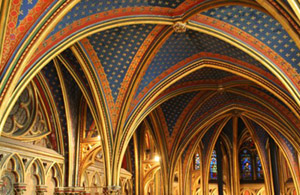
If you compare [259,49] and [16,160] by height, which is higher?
[259,49]

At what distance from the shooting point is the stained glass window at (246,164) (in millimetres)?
26953

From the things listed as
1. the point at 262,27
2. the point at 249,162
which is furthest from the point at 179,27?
the point at 249,162

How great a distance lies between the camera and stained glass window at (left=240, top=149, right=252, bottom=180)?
27.0 meters

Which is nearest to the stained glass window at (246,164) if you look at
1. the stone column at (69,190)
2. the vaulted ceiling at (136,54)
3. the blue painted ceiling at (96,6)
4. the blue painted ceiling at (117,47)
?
the vaulted ceiling at (136,54)

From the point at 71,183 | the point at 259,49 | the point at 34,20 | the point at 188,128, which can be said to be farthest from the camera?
the point at 188,128

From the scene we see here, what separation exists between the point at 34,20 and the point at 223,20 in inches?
223

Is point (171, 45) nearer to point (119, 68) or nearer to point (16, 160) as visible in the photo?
point (119, 68)

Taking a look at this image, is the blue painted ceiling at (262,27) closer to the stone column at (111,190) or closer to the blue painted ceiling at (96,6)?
the blue painted ceiling at (96,6)

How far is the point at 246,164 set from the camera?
88.9 feet

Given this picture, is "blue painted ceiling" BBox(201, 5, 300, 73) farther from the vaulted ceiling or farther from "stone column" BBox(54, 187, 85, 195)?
"stone column" BBox(54, 187, 85, 195)

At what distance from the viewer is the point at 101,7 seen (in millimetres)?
9961

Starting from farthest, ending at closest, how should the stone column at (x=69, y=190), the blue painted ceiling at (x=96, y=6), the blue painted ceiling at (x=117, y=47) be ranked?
1. the stone column at (x=69, y=190)
2. the blue painted ceiling at (x=117, y=47)
3. the blue painted ceiling at (x=96, y=6)

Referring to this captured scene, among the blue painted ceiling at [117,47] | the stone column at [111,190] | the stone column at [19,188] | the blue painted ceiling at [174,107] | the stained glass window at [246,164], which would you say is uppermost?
the blue painted ceiling at [117,47]

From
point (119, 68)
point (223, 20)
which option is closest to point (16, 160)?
point (119, 68)
